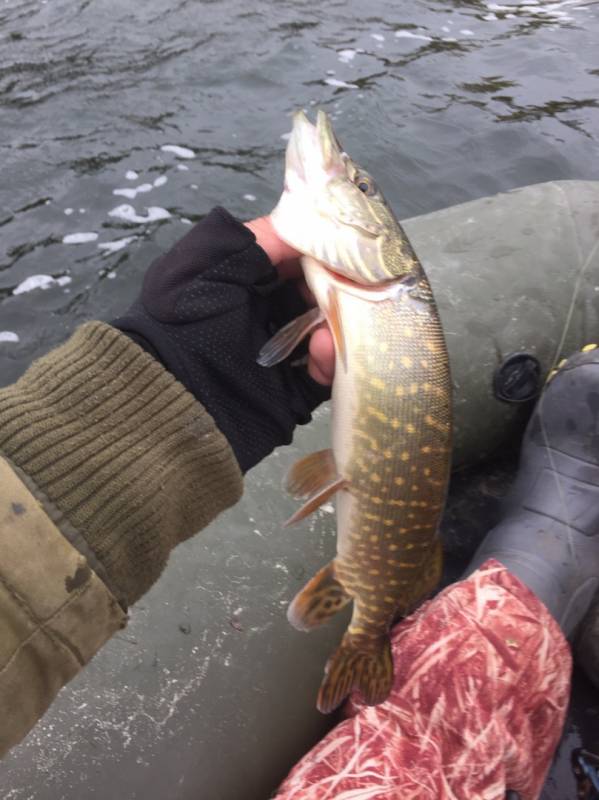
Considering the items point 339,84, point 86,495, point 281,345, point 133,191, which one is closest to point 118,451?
point 86,495

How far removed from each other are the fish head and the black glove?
0.50 ft

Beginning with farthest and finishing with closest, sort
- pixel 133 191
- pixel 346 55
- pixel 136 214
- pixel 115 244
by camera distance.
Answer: pixel 346 55
pixel 133 191
pixel 136 214
pixel 115 244

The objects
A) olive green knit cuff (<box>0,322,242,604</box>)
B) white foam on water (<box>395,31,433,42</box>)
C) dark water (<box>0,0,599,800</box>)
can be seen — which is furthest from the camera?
white foam on water (<box>395,31,433,42</box>)

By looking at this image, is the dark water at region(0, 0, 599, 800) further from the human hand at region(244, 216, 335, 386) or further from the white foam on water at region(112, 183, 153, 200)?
the human hand at region(244, 216, 335, 386)

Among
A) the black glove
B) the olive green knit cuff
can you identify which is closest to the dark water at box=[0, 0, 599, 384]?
the black glove

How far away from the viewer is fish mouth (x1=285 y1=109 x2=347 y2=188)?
1.66 m

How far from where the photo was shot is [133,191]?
4812 mm

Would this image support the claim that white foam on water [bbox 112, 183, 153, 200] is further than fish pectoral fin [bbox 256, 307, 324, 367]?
Yes

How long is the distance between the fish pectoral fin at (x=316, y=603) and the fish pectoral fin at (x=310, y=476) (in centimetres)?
23

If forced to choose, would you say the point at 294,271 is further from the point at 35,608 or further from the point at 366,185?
the point at 35,608

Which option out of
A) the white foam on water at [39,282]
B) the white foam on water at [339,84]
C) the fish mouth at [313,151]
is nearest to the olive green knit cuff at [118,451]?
the fish mouth at [313,151]

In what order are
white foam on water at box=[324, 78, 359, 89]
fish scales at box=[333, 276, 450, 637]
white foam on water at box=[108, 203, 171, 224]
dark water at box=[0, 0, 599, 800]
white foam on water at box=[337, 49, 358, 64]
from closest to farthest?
fish scales at box=[333, 276, 450, 637] < dark water at box=[0, 0, 599, 800] < white foam on water at box=[108, 203, 171, 224] < white foam on water at box=[324, 78, 359, 89] < white foam on water at box=[337, 49, 358, 64]

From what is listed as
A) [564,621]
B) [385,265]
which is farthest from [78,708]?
[564,621]

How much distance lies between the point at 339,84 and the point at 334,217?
526 cm
